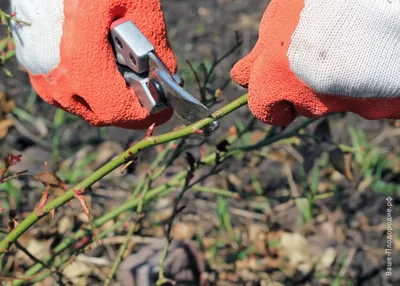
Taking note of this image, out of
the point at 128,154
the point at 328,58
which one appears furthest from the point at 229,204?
the point at 328,58

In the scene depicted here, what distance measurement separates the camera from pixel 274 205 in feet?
7.17

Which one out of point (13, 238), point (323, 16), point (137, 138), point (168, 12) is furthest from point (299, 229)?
point (168, 12)

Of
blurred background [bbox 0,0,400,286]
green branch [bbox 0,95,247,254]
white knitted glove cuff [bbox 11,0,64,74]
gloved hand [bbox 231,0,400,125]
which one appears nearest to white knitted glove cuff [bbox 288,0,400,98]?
gloved hand [bbox 231,0,400,125]

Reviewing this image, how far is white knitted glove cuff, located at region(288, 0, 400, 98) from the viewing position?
939 millimetres

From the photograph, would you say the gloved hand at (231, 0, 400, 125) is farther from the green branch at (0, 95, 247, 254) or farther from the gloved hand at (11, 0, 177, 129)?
the gloved hand at (11, 0, 177, 129)

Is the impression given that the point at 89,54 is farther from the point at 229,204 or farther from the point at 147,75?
the point at 229,204

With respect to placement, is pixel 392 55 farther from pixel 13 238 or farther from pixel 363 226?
pixel 363 226

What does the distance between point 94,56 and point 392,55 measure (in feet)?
1.60

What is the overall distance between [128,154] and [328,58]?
1.21 feet

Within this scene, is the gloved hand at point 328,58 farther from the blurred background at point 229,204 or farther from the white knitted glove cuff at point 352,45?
the blurred background at point 229,204

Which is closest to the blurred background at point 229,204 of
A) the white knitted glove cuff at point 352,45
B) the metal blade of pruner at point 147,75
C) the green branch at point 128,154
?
the green branch at point 128,154

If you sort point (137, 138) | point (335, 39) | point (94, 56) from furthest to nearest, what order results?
point (137, 138)
point (94, 56)
point (335, 39)

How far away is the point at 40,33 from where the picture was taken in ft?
3.69

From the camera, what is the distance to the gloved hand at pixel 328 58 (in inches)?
37.1
